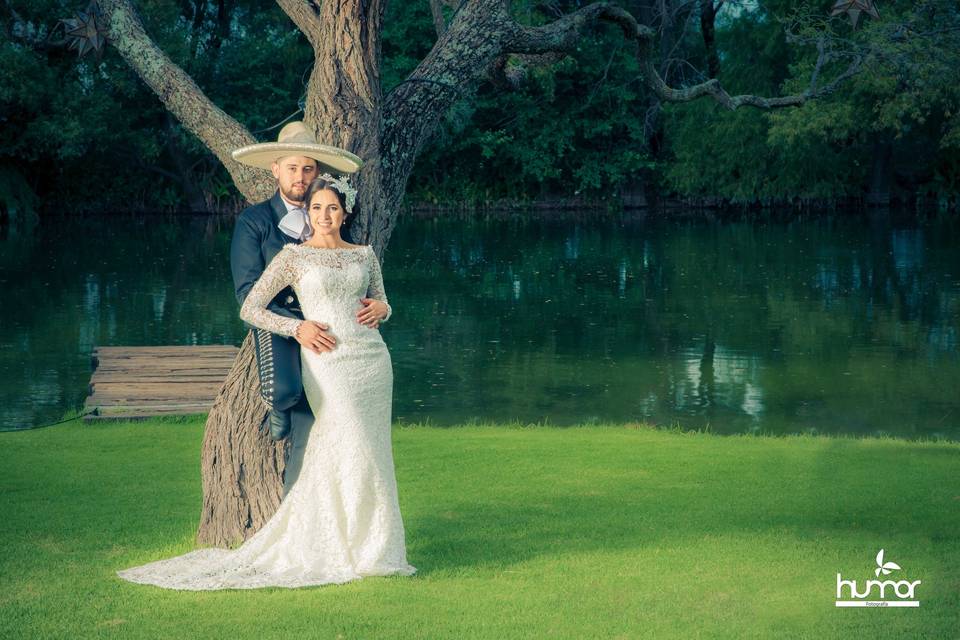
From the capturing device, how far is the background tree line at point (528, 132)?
42.4 metres

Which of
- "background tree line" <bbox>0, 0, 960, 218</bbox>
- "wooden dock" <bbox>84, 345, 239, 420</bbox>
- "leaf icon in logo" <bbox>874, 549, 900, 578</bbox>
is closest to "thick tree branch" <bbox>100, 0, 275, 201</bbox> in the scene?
"leaf icon in logo" <bbox>874, 549, 900, 578</bbox>

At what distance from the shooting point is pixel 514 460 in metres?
9.70

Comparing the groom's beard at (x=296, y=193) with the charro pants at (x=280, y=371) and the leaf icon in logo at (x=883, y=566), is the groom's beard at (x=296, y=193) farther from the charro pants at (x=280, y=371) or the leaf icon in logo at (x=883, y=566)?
the leaf icon in logo at (x=883, y=566)

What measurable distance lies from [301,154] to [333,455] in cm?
144

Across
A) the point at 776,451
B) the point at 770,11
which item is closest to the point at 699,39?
the point at 770,11

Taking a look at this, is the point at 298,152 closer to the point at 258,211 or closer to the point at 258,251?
the point at 258,211

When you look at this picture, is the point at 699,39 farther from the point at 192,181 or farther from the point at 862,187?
the point at 192,181

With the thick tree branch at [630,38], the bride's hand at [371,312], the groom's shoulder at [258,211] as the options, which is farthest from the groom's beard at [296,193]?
the thick tree branch at [630,38]

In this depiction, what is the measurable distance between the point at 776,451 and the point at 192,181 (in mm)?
40255

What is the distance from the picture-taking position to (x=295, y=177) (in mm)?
6352

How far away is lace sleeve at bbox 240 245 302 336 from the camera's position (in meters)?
6.07

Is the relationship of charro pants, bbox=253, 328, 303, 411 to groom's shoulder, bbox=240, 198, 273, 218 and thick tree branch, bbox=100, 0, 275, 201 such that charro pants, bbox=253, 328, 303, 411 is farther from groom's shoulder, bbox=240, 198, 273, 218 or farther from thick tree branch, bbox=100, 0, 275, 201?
thick tree branch, bbox=100, 0, 275, 201

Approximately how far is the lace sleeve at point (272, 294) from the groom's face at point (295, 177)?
14.8 inches

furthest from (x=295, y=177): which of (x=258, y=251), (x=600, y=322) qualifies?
(x=600, y=322)
